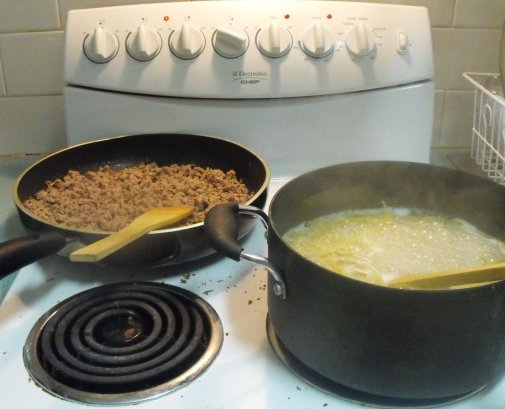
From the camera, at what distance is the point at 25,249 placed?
21.0 inches

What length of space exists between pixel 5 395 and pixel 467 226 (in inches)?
19.0

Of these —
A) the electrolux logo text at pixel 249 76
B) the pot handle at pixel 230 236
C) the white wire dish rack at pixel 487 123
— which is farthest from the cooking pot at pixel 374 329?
the white wire dish rack at pixel 487 123

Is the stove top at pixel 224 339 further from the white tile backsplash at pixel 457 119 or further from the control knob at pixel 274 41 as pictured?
the white tile backsplash at pixel 457 119

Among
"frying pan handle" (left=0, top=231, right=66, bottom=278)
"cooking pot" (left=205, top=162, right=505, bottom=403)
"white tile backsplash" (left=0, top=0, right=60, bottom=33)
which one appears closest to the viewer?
"cooking pot" (left=205, top=162, right=505, bottom=403)

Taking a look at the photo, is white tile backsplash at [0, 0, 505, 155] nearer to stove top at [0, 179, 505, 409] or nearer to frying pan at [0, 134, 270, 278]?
frying pan at [0, 134, 270, 278]

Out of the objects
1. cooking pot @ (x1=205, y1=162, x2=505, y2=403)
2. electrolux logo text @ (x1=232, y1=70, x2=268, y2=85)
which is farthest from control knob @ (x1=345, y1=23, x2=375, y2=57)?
cooking pot @ (x1=205, y1=162, x2=505, y2=403)

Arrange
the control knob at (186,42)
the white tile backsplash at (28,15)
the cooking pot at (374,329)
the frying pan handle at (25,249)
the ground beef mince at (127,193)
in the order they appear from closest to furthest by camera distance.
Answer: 1. the cooking pot at (374,329)
2. the frying pan handle at (25,249)
3. the ground beef mince at (127,193)
4. the control knob at (186,42)
5. the white tile backsplash at (28,15)

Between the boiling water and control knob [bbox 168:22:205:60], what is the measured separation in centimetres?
30

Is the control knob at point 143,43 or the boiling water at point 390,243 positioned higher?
the control knob at point 143,43

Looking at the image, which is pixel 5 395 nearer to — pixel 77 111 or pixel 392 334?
pixel 392 334

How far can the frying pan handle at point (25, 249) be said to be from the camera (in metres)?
0.52

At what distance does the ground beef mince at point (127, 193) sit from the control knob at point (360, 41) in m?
0.24

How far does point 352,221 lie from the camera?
64cm

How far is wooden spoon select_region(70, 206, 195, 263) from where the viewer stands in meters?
0.54
